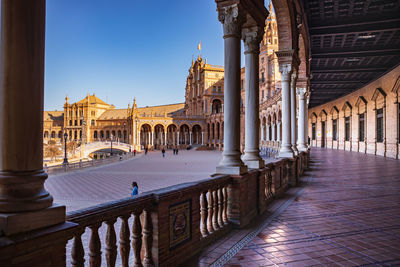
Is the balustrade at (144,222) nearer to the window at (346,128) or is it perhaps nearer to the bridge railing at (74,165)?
the bridge railing at (74,165)

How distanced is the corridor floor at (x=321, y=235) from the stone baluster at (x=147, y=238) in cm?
80

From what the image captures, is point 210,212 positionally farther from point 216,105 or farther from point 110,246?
point 216,105

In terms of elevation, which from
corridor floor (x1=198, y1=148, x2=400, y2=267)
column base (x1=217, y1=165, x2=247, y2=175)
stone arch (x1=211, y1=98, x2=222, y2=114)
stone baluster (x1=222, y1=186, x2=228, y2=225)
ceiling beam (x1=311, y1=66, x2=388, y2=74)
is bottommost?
corridor floor (x1=198, y1=148, x2=400, y2=267)

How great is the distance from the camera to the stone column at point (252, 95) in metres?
6.71

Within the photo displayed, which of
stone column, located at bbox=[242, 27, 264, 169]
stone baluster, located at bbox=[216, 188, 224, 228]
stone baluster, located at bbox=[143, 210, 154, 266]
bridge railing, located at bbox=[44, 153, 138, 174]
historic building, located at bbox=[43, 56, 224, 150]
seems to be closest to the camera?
stone baluster, located at bbox=[143, 210, 154, 266]

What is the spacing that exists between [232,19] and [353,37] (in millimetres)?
12393

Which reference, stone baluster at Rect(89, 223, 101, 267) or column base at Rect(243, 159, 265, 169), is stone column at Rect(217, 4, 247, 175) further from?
stone baluster at Rect(89, 223, 101, 267)

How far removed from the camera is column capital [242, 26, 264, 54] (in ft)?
22.0

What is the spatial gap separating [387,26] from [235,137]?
1206cm

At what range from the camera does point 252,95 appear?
672 cm

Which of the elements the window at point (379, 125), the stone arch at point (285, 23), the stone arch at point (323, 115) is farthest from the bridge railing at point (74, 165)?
the stone arch at point (323, 115)

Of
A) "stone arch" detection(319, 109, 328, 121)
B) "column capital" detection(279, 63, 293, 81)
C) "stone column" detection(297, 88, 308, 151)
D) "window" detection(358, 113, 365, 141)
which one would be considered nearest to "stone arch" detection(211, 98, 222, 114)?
"stone arch" detection(319, 109, 328, 121)

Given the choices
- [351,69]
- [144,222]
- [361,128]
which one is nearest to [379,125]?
[361,128]

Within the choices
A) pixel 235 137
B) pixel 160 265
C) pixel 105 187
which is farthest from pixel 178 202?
pixel 105 187
